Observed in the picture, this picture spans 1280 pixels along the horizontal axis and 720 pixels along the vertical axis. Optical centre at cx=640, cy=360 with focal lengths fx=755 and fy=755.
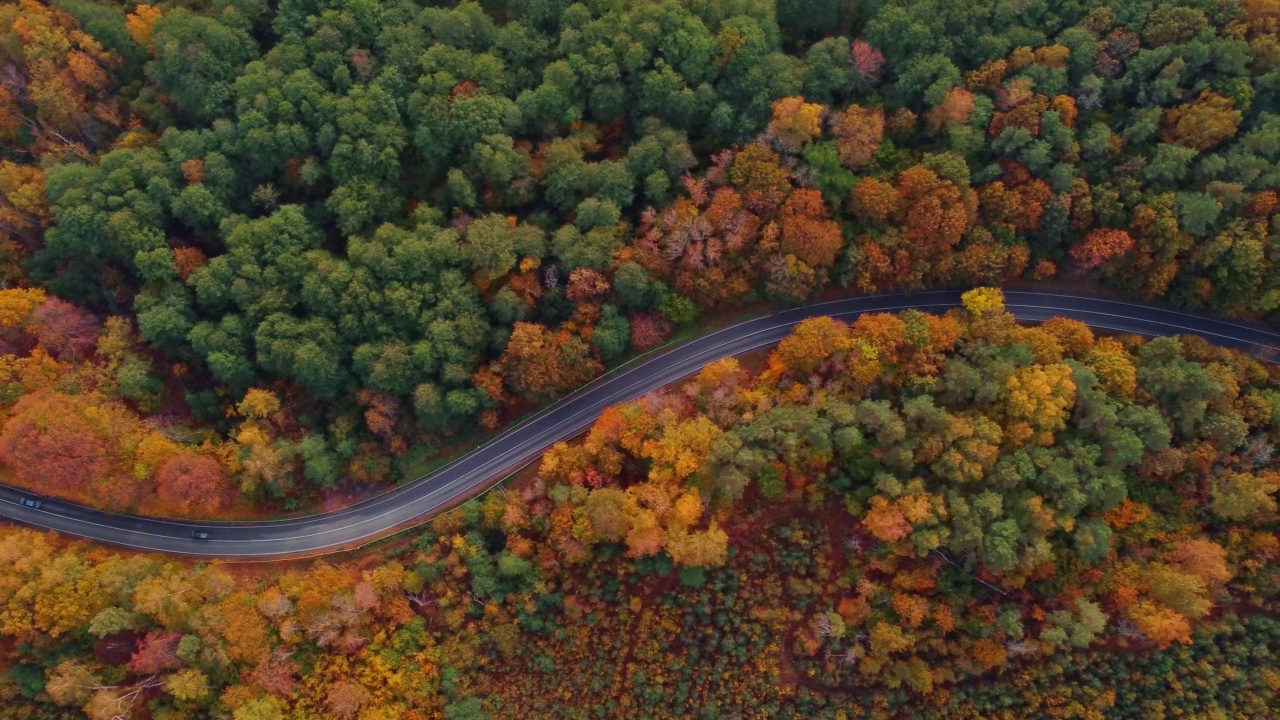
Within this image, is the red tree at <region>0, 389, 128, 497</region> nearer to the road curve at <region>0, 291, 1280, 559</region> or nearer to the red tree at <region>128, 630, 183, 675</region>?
the road curve at <region>0, 291, 1280, 559</region>

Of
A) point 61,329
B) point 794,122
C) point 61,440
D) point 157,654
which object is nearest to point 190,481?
point 61,440

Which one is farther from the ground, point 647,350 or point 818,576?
point 647,350

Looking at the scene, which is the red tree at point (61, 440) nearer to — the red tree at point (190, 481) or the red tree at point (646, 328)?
the red tree at point (190, 481)

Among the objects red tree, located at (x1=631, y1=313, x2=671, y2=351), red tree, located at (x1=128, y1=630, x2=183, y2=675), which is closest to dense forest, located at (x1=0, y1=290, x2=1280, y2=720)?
red tree, located at (x1=128, y1=630, x2=183, y2=675)

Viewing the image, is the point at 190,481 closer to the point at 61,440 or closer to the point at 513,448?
the point at 61,440

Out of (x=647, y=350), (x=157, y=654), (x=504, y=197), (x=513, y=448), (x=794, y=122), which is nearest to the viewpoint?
(x=157, y=654)

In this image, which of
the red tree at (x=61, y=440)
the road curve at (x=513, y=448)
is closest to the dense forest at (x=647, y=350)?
the red tree at (x=61, y=440)
